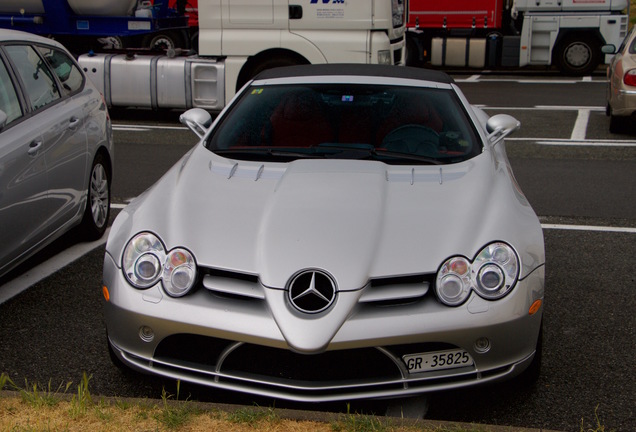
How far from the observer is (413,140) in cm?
513

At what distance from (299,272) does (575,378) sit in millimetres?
1555

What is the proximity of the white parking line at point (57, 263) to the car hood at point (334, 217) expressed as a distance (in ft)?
5.27

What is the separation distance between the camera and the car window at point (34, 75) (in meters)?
5.90

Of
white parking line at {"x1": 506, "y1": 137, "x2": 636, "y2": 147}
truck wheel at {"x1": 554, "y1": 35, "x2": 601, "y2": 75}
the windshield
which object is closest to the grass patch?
the windshield

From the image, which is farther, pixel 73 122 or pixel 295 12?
pixel 295 12

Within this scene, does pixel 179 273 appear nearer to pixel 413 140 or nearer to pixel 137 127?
pixel 413 140

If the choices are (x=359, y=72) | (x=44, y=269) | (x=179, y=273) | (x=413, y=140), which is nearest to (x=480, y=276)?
(x=179, y=273)

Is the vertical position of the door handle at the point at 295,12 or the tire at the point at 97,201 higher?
the door handle at the point at 295,12

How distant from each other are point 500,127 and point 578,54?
16108 millimetres

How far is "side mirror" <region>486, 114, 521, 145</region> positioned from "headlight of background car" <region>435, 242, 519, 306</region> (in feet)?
5.30

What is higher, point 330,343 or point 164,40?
point 330,343

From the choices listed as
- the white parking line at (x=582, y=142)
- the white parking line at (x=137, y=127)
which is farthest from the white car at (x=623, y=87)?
the white parking line at (x=137, y=127)

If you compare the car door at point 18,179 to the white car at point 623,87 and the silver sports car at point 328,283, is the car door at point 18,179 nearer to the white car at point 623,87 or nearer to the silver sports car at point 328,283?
the silver sports car at point 328,283

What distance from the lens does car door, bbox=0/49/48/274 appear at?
5211mm
